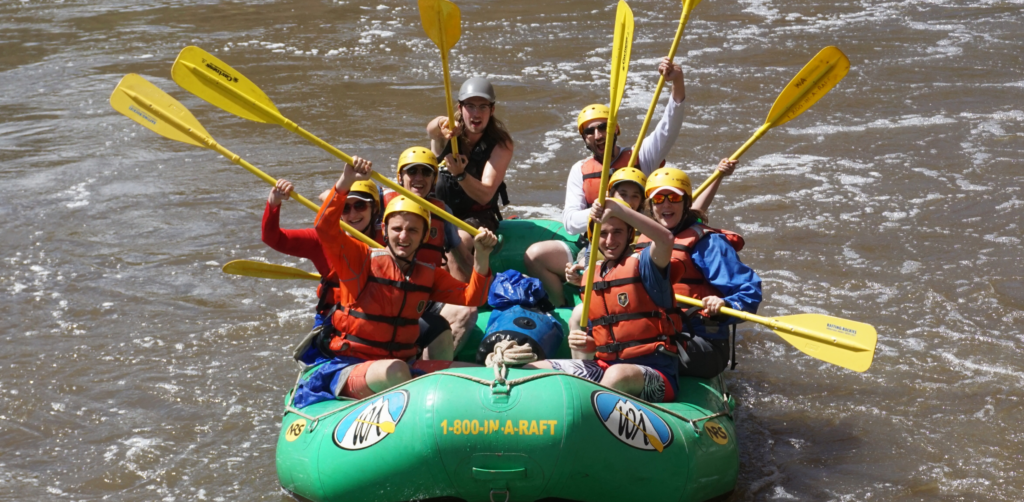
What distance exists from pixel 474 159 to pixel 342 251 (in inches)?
62.6

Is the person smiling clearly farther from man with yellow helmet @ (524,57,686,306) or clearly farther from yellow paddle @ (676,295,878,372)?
yellow paddle @ (676,295,878,372)

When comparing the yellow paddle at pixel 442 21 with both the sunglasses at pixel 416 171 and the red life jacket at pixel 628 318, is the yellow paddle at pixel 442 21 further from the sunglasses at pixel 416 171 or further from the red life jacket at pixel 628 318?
the red life jacket at pixel 628 318

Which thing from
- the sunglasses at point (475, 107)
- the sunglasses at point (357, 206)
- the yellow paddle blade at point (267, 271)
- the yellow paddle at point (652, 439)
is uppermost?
the sunglasses at point (475, 107)

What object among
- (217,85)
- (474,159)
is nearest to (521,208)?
(474,159)

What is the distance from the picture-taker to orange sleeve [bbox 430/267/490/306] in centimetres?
429

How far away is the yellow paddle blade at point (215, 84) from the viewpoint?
4441 millimetres

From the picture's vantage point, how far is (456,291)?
172 inches

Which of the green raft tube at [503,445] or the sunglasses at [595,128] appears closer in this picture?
the green raft tube at [503,445]

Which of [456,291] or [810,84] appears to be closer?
[456,291]

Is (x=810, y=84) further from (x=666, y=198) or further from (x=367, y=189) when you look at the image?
(x=367, y=189)

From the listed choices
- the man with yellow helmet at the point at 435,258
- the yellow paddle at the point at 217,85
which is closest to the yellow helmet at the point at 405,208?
the yellow paddle at the point at 217,85

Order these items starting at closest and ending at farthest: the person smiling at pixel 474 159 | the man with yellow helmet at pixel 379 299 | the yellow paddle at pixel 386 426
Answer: the yellow paddle at pixel 386 426 → the man with yellow helmet at pixel 379 299 → the person smiling at pixel 474 159

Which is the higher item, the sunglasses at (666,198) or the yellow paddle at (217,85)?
the yellow paddle at (217,85)

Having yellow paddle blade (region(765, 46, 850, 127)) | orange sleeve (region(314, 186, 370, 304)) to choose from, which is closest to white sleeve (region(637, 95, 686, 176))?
yellow paddle blade (region(765, 46, 850, 127))
